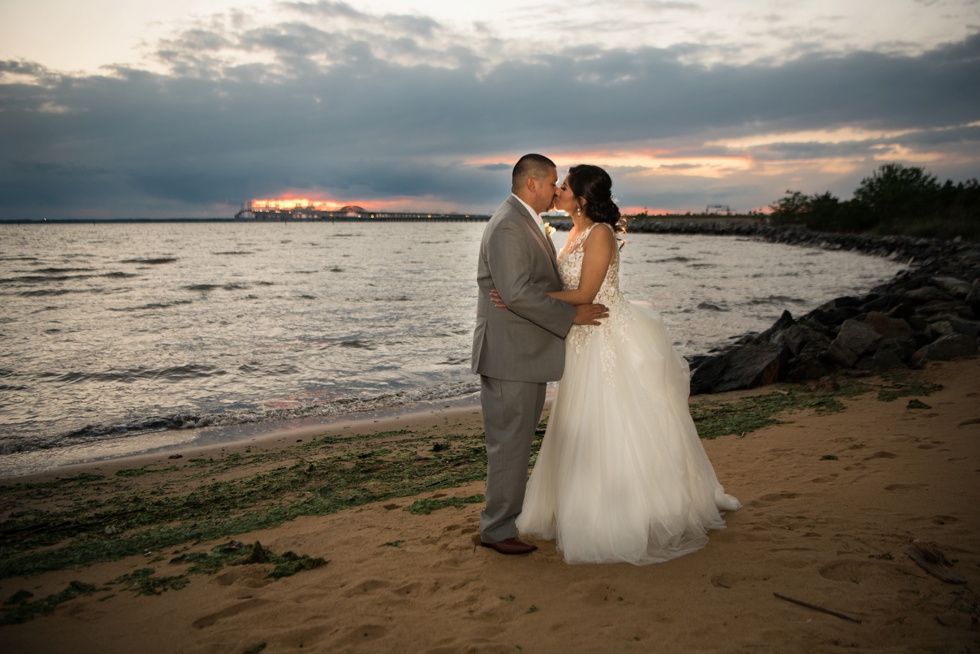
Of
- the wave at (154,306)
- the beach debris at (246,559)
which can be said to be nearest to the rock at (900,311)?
the beach debris at (246,559)

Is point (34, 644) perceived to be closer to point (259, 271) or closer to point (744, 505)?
point (744, 505)

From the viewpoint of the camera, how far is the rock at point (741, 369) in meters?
9.43

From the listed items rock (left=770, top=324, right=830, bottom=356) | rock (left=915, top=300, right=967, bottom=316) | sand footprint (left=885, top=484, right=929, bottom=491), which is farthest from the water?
sand footprint (left=885, top=484, right=929, bottom=491)

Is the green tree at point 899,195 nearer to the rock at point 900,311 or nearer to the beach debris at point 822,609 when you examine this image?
the rock at point 900,311

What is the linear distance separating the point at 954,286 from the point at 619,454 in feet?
51.3

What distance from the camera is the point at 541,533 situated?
4.34 meters

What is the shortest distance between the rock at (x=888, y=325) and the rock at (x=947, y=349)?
1.94 m

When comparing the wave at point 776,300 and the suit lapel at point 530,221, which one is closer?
the suit lapel at point 530,221

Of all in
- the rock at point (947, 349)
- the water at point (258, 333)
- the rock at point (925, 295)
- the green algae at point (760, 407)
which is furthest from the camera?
the rock at point (925, 295)

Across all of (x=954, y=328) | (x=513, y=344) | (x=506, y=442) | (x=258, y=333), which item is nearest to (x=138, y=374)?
(x=258, y=333)

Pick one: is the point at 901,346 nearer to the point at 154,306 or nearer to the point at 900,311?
the point at 900,311

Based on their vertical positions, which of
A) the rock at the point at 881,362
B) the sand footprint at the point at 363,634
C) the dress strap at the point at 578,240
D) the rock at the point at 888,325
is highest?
the dress strap at the point at 578,240

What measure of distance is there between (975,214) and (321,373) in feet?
148

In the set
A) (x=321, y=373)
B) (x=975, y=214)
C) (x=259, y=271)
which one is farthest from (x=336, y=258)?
(x=975, y=214)
